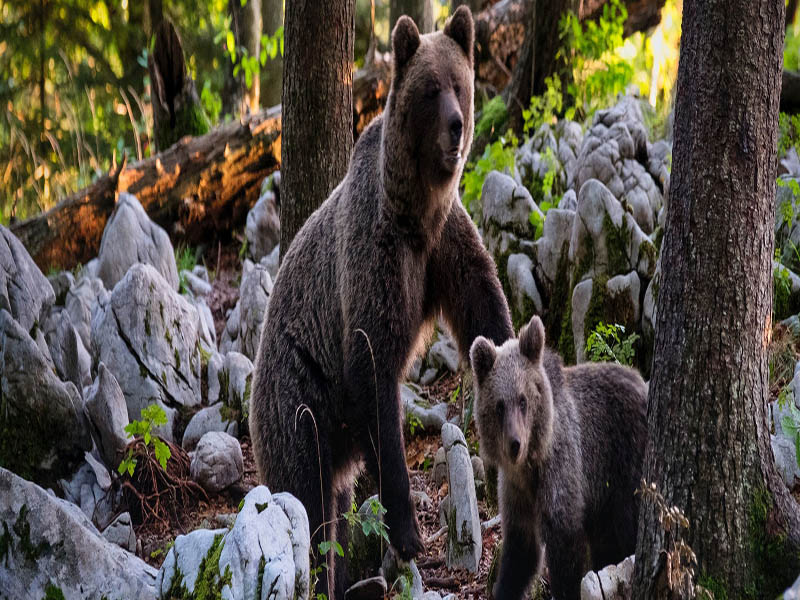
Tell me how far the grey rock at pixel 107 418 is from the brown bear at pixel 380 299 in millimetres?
1737

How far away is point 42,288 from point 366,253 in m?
4.39

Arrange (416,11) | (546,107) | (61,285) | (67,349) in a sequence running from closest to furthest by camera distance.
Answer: (67,349) < (61,285) < (546,107) < (416,11)

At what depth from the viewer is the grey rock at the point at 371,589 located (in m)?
5.28

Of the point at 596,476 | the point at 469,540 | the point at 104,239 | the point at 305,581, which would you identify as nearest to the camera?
the point at 305,581

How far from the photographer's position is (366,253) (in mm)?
5062

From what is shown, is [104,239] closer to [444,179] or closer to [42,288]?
[42,288]

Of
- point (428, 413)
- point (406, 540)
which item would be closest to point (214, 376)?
point (428, 413)

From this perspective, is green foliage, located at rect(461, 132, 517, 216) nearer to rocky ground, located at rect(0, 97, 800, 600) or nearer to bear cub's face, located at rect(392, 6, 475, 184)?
rocky ground, located at rect(0, 97, 800, 600)

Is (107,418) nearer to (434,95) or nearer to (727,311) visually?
(434,95)

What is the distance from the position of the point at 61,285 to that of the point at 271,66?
609 cm

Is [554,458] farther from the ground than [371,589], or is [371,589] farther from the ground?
[554,458]

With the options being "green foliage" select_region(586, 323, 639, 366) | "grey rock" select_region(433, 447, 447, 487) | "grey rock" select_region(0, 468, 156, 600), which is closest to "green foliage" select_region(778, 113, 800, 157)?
"green foliage" select_region(586, 323, 639, 366)

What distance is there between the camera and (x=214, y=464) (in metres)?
6.73

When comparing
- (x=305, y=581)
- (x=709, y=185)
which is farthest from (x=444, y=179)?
(x=305, y=581)
